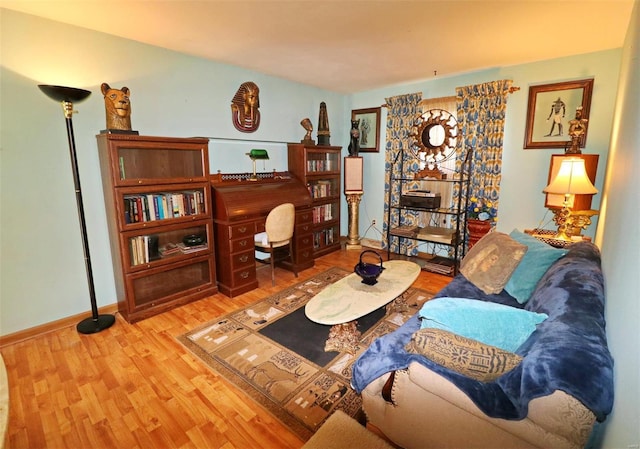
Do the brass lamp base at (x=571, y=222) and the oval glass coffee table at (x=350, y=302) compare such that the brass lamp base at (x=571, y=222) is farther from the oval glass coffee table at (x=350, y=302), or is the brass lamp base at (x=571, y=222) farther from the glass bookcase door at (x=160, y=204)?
the glass bookcase door at (x=160, y=204)

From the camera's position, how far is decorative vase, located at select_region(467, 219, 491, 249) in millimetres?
3767

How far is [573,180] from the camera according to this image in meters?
2.62

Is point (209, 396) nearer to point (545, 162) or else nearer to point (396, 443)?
point (396, 443)

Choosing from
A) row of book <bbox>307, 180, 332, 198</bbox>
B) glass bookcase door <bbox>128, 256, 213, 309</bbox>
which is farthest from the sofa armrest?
row of book <bbox>307, 180, 332, 198</bbox>

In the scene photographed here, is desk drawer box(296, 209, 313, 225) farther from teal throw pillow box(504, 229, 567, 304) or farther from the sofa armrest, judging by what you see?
the sofa armrest

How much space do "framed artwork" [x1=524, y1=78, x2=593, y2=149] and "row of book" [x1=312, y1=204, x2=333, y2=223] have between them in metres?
2.62

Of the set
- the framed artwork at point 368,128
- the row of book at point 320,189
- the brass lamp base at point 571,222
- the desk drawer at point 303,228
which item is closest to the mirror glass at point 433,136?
the framed artwork at point 368,128

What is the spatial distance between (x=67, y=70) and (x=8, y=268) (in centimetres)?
162

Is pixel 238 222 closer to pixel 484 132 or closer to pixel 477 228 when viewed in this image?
pixel 477 228

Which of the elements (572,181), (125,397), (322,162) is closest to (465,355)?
(125,397)

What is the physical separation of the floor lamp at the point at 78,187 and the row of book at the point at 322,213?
8.87ft

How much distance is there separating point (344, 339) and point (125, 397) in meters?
1.49

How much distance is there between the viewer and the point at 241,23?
2.40m

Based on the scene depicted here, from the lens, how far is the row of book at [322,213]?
4.57 metres
